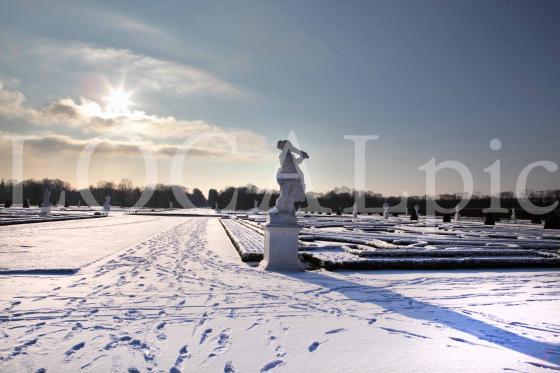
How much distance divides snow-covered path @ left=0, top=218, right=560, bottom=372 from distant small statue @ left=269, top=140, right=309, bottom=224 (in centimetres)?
167

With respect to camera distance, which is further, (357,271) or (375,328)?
(357,271)

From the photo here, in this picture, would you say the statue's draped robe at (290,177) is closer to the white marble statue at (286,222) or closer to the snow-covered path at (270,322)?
the white marble statue at (286,222)

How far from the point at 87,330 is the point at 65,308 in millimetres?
1129

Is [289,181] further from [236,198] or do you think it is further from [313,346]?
[236,198]

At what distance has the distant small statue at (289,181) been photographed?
910cm

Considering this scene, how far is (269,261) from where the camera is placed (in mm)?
8883

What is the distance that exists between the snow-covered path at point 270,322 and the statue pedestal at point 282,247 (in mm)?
855

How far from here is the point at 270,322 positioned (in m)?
4.78

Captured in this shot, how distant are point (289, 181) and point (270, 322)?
4789 millimetres

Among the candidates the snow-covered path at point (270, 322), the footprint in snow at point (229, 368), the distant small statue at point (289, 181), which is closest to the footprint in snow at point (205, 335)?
the snow-covered path at point (270, 322)

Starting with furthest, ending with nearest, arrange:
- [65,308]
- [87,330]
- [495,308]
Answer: [495,308] → [65,308] → [87,330]

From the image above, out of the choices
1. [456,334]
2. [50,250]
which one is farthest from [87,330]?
[50,250]

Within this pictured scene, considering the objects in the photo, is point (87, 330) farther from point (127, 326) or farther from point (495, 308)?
point (495, 308)

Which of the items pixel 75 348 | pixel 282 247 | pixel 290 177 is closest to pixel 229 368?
pixel 75 348
